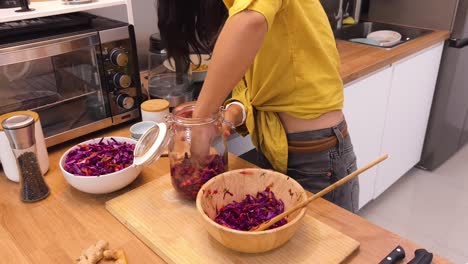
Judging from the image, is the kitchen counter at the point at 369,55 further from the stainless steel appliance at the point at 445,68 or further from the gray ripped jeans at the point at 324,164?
the gray ripped jeans at the point at 324,164

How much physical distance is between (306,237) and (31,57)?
2.33 feet

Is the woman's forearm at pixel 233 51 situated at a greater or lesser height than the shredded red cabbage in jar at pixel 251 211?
greater

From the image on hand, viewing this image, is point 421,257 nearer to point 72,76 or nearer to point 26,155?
point 26,155

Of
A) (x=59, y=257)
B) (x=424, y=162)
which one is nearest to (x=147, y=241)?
(x=59, y=257)

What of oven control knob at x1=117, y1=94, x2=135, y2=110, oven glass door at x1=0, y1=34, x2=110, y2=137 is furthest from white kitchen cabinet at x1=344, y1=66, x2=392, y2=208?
oven glass door at x1=0, y1=34, x2=110, y2=137

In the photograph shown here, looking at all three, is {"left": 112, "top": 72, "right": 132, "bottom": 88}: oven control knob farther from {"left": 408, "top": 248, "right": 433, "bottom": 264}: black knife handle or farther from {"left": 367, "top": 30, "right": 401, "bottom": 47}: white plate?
{"left": 367, "top": 30, "right": 401, "bottom": 47}: white plate

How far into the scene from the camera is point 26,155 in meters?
0.84

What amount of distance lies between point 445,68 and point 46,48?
1930 mm

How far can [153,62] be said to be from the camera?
1.48 meters

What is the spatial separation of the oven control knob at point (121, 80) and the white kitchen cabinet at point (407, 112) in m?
1.18

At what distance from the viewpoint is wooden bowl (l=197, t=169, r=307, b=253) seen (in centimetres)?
63

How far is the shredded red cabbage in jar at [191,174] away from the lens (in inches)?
32.0

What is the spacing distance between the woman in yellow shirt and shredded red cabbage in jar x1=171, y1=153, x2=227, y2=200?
0.34ft

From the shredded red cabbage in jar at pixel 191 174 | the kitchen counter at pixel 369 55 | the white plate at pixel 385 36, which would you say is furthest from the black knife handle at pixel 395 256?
the white plate at pixel 385 36
